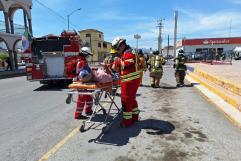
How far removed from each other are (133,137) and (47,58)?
8989 millimetres

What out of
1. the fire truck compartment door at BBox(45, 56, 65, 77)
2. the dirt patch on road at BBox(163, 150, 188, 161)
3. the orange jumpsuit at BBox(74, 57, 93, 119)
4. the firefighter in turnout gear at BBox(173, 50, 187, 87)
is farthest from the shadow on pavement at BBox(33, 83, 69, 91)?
the dirt patch on road at BBox(163, 150, 188, 161)

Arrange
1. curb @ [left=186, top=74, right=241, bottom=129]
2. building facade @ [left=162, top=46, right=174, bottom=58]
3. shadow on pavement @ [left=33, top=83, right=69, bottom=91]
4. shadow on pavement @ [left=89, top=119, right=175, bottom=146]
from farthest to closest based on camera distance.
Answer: building facade @ [left=162, top=46, right=174, bottom=58], shadow on pavement @ [left=33, top=83, right=69, bottom=91], curb @ [left=186, top=74, right=241, bottom=129], shadow on pavement @ [left=89, top=119, right=175, bottom=146]

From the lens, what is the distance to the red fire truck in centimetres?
1304

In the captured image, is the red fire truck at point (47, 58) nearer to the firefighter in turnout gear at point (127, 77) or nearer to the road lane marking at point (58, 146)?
the firefighter in turnout gear at point (127, 77)

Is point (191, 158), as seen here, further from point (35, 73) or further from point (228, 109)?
point (35, 73)

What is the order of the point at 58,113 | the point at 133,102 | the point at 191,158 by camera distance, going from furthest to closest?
the point at 58,113
the point at 133,102
the point at 191,158

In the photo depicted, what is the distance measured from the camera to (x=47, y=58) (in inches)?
515

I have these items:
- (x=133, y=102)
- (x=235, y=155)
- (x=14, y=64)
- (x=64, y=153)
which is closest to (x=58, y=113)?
(x=133, y=102)

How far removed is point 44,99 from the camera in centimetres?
1010

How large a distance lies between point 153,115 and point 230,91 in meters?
4.20

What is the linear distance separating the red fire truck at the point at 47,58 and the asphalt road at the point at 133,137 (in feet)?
16.5

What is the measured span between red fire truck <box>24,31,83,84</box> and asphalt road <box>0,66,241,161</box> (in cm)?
502

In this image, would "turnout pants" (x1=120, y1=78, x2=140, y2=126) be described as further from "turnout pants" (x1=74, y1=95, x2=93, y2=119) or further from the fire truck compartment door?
the fire truck compartment door

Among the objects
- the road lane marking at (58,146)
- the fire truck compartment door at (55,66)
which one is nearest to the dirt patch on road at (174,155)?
the road lane marking at (58,146)
